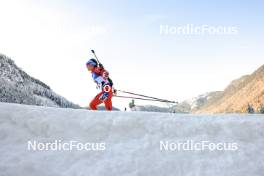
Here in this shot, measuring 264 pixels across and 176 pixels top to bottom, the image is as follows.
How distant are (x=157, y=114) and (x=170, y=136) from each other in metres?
0.87

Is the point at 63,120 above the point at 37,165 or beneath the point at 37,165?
above

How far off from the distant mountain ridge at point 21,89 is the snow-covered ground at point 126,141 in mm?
12979

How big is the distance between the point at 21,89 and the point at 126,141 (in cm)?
1923

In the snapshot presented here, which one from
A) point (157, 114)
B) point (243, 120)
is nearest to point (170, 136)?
point (157, 114)

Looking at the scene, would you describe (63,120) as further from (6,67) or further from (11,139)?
(6,67)

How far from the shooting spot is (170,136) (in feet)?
27.5

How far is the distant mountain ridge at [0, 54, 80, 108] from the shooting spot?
23.0 meters
